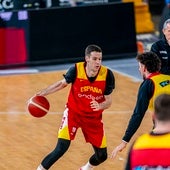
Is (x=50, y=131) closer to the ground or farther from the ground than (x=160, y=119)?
closer to the ground

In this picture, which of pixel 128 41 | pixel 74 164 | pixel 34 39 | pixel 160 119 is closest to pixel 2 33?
pixel 34 39

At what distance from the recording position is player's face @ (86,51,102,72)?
31.4 ft

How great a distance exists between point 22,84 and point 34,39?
207 centimetres

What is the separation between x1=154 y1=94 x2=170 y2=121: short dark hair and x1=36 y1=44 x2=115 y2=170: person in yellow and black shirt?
13.8 feet

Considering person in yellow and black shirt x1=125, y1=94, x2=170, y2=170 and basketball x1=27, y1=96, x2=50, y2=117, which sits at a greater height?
person in yellow and black shirt x1=125, y1=94, x2=170, y2=170

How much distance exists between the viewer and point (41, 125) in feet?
44.5

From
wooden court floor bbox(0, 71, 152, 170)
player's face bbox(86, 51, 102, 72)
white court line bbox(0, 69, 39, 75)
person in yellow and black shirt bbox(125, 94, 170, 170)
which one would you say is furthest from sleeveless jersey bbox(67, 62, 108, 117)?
white court line bbox(0, 69, 39, 75)

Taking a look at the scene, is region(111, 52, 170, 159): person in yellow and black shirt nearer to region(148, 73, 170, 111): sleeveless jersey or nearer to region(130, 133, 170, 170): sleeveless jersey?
region(148, 73, 170, 111): sleeveless jersey

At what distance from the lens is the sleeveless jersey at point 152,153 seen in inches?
217

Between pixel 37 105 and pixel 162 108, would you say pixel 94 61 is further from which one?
pixel 162 108

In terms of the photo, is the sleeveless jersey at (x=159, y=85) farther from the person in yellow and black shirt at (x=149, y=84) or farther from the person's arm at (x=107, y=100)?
the person's arm at (x=107, y=100)

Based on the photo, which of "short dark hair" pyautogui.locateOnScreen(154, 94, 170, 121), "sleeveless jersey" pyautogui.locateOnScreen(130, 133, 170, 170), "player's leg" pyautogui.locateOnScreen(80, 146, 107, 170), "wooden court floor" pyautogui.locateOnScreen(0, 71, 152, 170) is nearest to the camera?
"short dark hair" pyautogui.locateOnScreen(154, 94, 170, 121)

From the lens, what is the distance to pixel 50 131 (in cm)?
1309

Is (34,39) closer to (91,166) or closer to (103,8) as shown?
(103,8)
